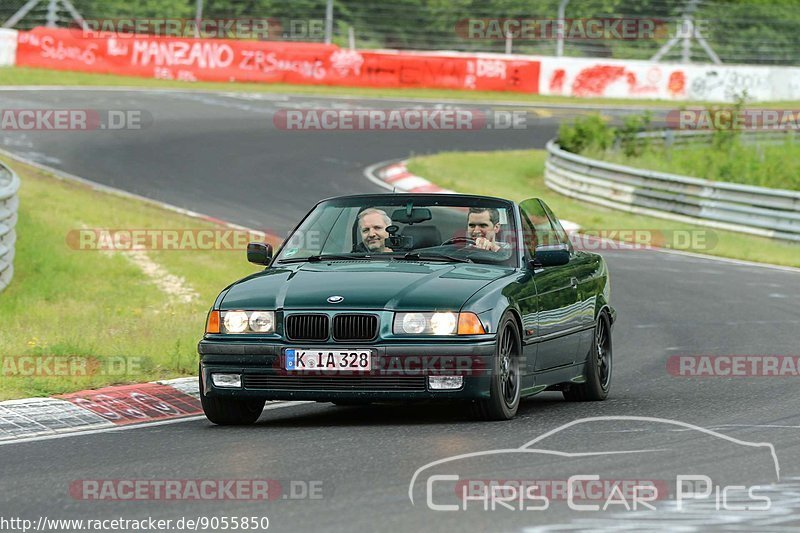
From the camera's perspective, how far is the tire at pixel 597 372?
33.9ft

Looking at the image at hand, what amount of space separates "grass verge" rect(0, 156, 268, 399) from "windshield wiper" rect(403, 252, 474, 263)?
2.28m

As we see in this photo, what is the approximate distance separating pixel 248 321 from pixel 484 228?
1862mm

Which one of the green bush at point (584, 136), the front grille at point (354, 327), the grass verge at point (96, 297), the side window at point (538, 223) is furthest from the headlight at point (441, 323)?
Result: the green bush at point (584, 136)

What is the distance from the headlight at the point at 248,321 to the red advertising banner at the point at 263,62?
3218 centimetres

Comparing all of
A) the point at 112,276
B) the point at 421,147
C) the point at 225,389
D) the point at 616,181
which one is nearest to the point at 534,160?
the point at 421,147

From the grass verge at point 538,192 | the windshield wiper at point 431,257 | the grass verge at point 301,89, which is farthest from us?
the grass verge at point 301,89

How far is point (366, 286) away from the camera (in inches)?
336

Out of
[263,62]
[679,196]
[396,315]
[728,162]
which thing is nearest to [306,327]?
[396,315]

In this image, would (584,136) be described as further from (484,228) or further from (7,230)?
(484,228)

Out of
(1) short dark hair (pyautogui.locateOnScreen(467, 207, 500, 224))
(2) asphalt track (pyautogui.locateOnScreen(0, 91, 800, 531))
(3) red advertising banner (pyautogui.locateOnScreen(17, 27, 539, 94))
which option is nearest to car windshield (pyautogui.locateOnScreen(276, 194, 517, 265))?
(1) short dark hair (pyautogui.locateOnScreen(467, 207, 500, 224))

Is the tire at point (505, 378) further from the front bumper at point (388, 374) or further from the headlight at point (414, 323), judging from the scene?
the headlight at point (414, 323)

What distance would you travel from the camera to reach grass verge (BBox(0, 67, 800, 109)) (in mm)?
37750

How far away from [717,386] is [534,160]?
71.4 feet

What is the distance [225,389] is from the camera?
8531mm
